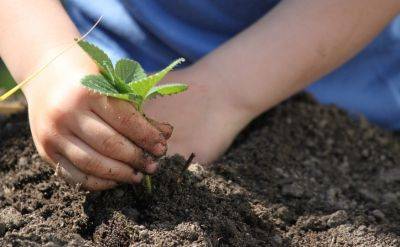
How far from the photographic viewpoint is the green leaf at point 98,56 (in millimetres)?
1178

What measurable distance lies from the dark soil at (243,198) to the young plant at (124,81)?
18 cm

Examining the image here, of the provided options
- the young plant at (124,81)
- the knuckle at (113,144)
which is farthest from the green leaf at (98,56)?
the knuckle at (113,144)

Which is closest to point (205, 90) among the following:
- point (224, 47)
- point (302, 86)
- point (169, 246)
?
point (224, 47)

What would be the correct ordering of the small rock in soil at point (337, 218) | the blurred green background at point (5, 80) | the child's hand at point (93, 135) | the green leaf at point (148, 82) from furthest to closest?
1. the blurred green background at point (5, 80)
2. the small rock in soil at point (337, 218)
3. the child's hand at point (93, 135)
4. the green leaf at point (148, 82)

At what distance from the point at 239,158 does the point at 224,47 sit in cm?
29

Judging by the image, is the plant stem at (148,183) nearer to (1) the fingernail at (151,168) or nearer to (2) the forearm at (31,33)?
(1) the fingernail at (151,168)

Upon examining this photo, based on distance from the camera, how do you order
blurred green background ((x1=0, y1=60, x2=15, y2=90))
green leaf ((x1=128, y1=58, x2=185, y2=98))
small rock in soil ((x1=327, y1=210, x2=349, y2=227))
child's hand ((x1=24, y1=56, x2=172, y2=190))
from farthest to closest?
1. blurred green background ((x1=0, y1=60, x2=15, y2=90))
2. small rock in soil ((x1=327, y1=210, x2=349, y2=227))
3. child's hand ((x1=24, y1=56, x2=172, y2=190))
4. green leaf ((x1=128, y1=58, x2=185, y2=98))

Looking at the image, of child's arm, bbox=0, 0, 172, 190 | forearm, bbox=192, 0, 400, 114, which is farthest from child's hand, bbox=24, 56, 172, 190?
forearm, bbox=192, 0, 400, 114

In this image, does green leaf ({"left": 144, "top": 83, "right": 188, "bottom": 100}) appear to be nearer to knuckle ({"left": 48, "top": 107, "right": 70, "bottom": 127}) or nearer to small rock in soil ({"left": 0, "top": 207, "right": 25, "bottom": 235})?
knuckle ({"left": 48, "top": 107, "right": 70, "bottom": 127})

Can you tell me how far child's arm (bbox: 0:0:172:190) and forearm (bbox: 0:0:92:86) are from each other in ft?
0.06

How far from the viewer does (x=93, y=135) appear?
1299 millimetres

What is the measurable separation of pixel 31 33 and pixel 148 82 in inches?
17.0

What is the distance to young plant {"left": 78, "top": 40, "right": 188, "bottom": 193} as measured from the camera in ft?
3.86

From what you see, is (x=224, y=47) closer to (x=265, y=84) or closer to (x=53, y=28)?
(x=265, y=84)
